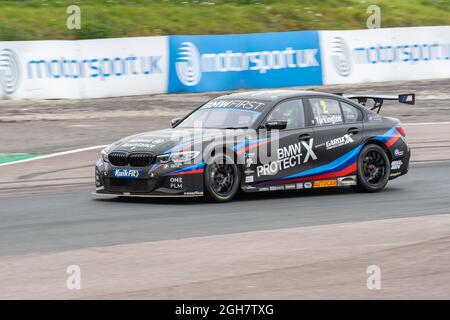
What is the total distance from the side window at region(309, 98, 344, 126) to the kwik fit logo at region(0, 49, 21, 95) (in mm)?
11949

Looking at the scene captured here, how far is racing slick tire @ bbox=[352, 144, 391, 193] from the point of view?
15.0 m

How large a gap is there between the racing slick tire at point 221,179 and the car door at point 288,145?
339mm

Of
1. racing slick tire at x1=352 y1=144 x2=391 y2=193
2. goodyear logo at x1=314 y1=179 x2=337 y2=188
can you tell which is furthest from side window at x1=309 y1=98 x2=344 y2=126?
goodyear logo at x1=314 y1=179 x2=337 y2=188

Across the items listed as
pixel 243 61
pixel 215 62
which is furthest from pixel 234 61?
pixel 215 62

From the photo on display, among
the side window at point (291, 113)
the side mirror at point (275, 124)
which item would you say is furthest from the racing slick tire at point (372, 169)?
the side mirror at point (275, 124)

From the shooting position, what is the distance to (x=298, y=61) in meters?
29.7

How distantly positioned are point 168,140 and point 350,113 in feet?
9.50

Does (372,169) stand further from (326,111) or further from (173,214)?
(173,214)

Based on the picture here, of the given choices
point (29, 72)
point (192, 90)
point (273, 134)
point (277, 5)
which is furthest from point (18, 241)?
point (277, 5)

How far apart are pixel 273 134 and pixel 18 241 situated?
432cm

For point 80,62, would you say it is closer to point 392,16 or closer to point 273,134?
point 273,134

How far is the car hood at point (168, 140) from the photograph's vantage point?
44.2 feet

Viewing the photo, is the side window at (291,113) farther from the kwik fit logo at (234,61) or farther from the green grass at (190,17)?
the green grass at (190,17)

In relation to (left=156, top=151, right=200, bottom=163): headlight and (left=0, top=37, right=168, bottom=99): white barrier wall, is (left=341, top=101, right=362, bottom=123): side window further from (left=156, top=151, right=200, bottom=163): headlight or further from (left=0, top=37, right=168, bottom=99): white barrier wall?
(left=0, top=37, right=168, bottom=99): white barrier wall
